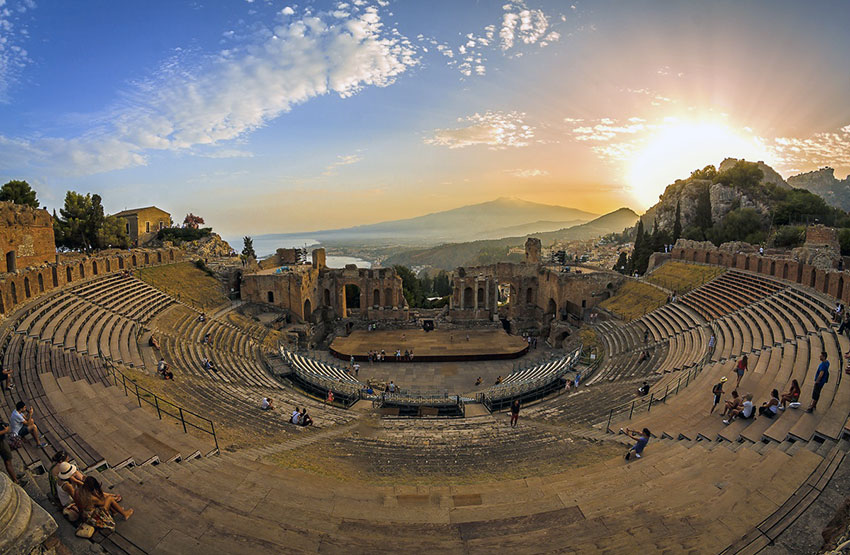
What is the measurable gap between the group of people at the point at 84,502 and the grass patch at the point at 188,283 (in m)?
24.5

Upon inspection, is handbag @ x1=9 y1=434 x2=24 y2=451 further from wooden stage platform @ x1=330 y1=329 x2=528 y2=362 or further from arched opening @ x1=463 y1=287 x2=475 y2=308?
arched opening @ x1=463 y1=287 x2=475 y2=308

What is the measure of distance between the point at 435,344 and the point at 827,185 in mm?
194558

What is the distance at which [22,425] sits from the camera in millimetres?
8383

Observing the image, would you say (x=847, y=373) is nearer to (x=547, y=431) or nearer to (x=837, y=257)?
(x=547, y=431)

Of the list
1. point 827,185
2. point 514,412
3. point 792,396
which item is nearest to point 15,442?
point 514,412

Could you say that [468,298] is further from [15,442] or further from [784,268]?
[15,442]

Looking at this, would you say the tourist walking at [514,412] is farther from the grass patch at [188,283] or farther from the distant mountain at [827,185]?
the distant mountain at [827,185]

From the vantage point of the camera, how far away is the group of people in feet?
19.1

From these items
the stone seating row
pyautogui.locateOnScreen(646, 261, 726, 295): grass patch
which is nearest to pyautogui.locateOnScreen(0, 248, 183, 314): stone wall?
the stone seating row

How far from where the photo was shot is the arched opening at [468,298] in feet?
122

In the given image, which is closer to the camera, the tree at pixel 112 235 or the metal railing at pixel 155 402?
the metal railing at pixel 155 402

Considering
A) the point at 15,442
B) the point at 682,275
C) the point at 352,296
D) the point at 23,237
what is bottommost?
the point at 352,296

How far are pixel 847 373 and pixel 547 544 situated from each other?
37.3 ft

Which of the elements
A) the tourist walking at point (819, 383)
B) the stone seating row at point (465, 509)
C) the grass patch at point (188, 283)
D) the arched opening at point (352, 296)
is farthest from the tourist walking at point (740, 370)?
the arched opening at point (352, 296)
